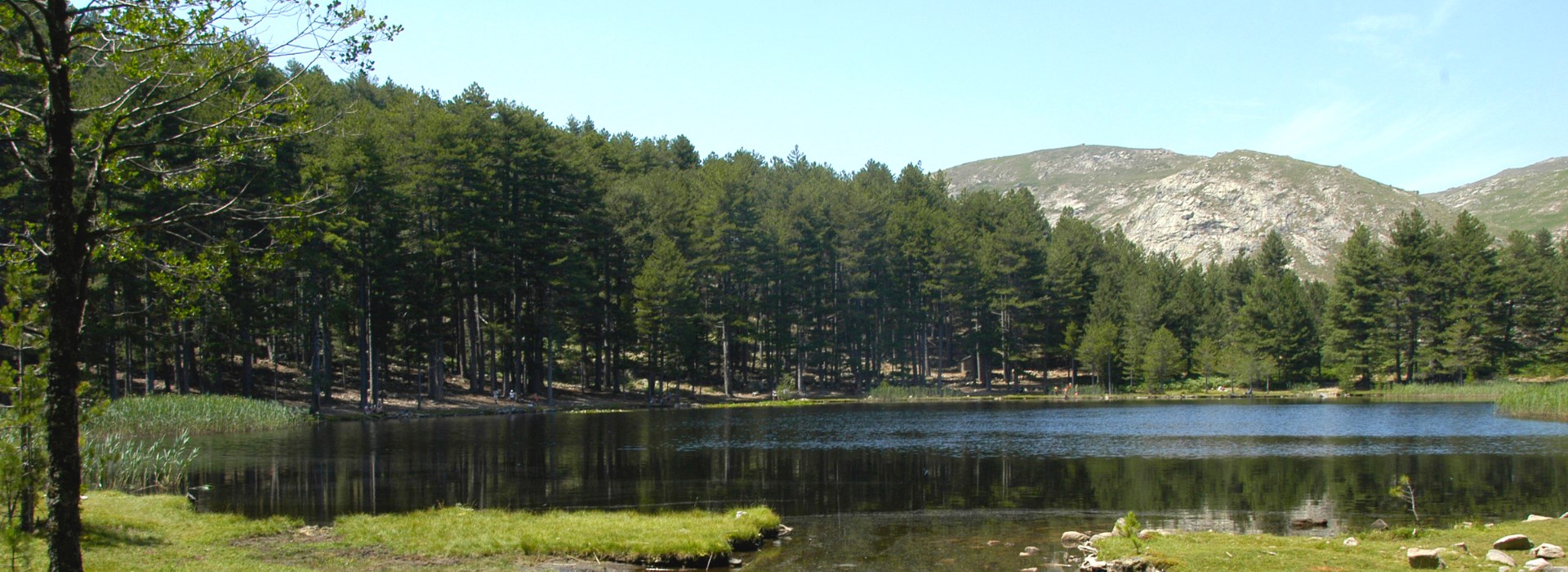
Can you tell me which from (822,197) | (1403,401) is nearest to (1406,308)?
(1403,401)

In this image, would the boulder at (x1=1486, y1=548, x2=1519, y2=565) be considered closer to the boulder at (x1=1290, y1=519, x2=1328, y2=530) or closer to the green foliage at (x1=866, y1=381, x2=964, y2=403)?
the boulder at (x1=1290, y1=519, x2=1328, y2=530)

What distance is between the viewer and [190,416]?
130 feet

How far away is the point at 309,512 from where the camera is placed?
21.2m

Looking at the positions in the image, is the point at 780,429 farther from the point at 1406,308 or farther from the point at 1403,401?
the point at 1406,308

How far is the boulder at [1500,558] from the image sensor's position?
13.5m

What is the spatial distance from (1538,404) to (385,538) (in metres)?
59.0

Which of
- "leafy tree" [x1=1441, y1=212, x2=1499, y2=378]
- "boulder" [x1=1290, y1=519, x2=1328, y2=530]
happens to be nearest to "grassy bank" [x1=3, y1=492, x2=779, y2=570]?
"boulder" [x1=1290, y1=519, x2=1328, y2=530]

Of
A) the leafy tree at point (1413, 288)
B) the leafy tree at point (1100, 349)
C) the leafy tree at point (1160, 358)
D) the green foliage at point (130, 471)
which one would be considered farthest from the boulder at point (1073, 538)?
the leafy tree at point (1413, 288)

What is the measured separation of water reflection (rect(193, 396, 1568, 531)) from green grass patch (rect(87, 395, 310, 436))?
224 centimetres

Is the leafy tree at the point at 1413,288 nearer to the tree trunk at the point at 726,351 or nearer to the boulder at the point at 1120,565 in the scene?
the tree trunk at the point at 726,351

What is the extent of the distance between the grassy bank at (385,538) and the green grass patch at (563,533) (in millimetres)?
24

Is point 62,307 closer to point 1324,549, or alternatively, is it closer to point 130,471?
point 130,471

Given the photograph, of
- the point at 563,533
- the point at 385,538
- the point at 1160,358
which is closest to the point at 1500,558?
the point at 563,533

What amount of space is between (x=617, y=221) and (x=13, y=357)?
38.3m
